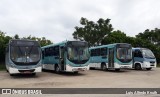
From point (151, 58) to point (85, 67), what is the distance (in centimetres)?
979

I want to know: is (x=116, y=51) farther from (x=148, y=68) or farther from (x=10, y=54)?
(x=10, y=54)

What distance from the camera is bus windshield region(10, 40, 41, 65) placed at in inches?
861

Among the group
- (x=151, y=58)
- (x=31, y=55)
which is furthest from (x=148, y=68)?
(x=31, y=55)

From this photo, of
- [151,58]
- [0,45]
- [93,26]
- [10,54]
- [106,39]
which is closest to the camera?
[10,54]

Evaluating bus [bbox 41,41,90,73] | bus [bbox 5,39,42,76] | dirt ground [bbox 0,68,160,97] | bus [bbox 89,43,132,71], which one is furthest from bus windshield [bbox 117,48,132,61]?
bus [bbox 5,39,42,76]

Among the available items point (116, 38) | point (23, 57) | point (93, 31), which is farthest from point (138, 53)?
point (93, 31)

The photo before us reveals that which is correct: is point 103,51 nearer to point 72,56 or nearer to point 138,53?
point 138,53

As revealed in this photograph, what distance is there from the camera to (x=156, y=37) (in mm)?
68688

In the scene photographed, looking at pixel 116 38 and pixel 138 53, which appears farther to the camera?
pixel 116 38

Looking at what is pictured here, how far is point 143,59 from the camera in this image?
101 ft

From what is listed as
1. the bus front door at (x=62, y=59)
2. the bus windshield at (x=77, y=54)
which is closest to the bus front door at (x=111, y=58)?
the bus windshield at (x=77, y=54)

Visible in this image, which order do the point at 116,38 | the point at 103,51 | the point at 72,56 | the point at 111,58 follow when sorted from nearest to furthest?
the point at 72,56
the point at 111,58
the point at 103,51
the point at 116,38

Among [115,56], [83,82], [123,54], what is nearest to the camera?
[83,82]

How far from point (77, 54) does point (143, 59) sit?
31.5ft
